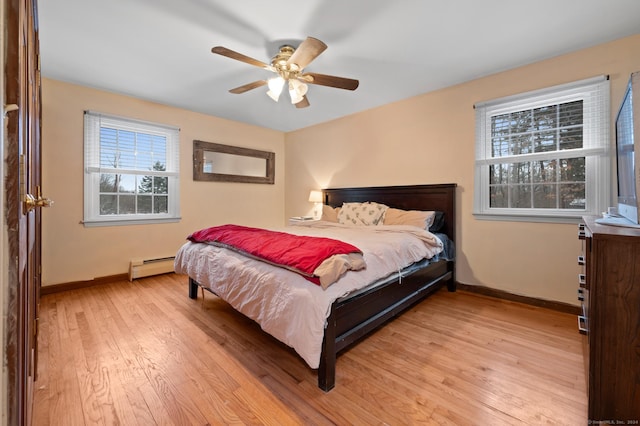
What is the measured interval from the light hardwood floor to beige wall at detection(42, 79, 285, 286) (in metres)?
0.88

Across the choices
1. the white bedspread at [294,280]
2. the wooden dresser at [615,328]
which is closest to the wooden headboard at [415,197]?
the white bedspread at [294,280]

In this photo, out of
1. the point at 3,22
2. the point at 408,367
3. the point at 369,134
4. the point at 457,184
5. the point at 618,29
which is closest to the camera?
the point at 3,22

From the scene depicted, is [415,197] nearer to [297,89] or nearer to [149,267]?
[297,89]

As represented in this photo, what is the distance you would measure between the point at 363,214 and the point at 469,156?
1395 millimetres

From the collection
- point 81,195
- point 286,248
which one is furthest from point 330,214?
point 81,195

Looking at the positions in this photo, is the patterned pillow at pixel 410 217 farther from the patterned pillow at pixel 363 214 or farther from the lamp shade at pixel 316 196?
the lamp shade at pixel 316 196

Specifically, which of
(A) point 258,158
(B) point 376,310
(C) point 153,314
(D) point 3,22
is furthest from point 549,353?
(A) point 258,158

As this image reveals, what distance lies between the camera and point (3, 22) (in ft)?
1.64

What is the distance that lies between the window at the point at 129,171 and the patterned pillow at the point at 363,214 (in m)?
2.48

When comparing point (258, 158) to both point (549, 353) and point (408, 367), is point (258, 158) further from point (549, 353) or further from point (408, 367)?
point (549, 353)

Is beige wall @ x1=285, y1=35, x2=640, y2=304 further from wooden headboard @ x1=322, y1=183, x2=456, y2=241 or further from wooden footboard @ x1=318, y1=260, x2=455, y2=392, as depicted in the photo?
wooden footboard @ x1=318, y1=260, x2=455, y2=392

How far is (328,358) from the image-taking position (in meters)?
1.58

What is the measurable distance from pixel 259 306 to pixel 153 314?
1.43m

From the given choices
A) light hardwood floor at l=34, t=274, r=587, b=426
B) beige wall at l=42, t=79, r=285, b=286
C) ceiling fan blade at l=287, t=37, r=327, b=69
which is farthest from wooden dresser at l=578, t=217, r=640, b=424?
beige wall at l=42, t=79, r=285, b=286
